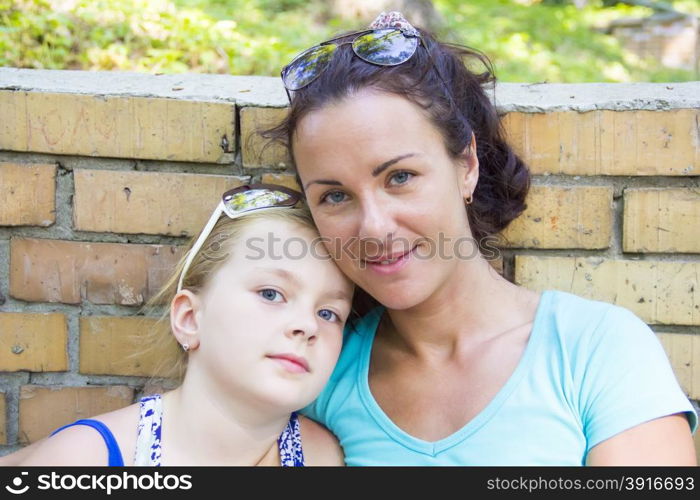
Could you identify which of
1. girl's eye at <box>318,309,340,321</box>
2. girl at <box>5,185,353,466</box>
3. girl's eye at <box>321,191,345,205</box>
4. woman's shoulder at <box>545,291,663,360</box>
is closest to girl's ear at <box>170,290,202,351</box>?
girl at <box>5,185,353,466</box>

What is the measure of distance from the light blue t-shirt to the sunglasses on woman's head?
69cm

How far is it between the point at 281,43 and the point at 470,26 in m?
2.16

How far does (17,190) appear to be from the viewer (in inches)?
89.8

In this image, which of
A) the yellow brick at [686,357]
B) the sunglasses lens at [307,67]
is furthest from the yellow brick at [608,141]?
the sunglasses lens at [307,67]

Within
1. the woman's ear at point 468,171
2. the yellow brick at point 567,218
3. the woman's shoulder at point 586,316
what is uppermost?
the woman's ear at point 468,171

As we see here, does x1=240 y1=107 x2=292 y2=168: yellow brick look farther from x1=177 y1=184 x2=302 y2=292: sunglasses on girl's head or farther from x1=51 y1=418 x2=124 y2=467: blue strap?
x1=51 y1=418 x2=124 y2=467: blue strap

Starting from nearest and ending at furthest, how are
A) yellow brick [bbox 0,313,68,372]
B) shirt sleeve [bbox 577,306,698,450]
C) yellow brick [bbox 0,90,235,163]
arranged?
shirt sleeve [bbox 577,306,698,450] → yellow brick [bbox 0,90,235,163] → yellow brick [bbox 0,313,68,372]

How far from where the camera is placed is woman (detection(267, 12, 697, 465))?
1.86 m

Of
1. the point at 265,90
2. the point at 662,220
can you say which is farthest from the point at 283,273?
the point at 662,220

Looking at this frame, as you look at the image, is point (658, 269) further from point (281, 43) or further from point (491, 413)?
point (281, 43)

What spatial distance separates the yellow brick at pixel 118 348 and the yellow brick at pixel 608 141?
116cm

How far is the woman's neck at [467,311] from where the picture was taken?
2.12 m

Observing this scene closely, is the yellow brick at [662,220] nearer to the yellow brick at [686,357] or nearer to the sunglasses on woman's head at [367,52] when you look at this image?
the yellow brick at [686,357]

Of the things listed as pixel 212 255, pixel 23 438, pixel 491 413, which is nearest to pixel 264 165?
pixel 212 255
